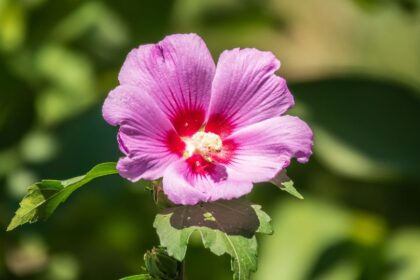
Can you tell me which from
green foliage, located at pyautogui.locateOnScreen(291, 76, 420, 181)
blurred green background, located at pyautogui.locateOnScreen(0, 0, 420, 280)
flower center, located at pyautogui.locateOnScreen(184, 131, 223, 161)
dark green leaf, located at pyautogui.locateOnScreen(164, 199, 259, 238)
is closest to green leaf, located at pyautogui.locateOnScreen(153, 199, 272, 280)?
dark green leaf, located at pyautogui.locateOnScreen(164, 199, 259, 238)

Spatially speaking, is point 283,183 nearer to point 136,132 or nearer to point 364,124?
point 136,132

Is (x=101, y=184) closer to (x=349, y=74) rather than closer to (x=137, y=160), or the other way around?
(x=349, y=74)

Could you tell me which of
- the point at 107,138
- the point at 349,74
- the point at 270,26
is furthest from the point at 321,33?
the point at 107,138

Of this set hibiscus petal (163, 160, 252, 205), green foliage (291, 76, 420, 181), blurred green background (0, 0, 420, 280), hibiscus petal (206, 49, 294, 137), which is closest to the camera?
hibiscus petal (163, 160, 252, 205)

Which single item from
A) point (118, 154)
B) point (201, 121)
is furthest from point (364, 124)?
point (201, 121)

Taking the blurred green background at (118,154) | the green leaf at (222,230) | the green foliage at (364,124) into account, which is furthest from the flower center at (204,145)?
the green foliage at (364,124)

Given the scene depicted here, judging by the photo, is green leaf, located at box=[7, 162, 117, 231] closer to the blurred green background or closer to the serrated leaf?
the serrated leaf

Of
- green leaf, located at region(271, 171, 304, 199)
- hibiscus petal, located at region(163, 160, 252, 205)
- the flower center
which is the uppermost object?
hibiscus petal, located at region(163, 160, 252, 205)
